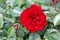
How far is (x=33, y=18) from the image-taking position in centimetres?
109

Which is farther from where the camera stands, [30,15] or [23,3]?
[23,3]

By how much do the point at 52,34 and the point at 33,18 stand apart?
118 millimetres

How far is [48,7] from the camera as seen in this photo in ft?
3.81

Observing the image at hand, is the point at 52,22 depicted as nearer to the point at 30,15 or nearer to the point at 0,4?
the point at 30,15

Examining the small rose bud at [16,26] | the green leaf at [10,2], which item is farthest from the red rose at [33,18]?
the green leaf at [10,2]

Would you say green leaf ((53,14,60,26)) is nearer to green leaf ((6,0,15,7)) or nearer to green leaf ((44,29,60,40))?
green leaf ((44,29,60,40))

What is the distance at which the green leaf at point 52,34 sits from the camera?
1093 mm

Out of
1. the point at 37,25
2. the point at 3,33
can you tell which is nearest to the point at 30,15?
the point at 37,25

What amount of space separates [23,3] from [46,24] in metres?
0.18

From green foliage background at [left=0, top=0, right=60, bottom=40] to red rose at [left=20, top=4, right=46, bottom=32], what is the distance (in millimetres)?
44

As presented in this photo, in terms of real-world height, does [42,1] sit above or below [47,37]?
above

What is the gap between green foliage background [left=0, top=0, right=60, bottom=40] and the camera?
43.4 inches

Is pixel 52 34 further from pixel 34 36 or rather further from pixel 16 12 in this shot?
pixel 16 12

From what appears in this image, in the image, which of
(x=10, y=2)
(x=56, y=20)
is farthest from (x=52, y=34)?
(x=10, y=2)
